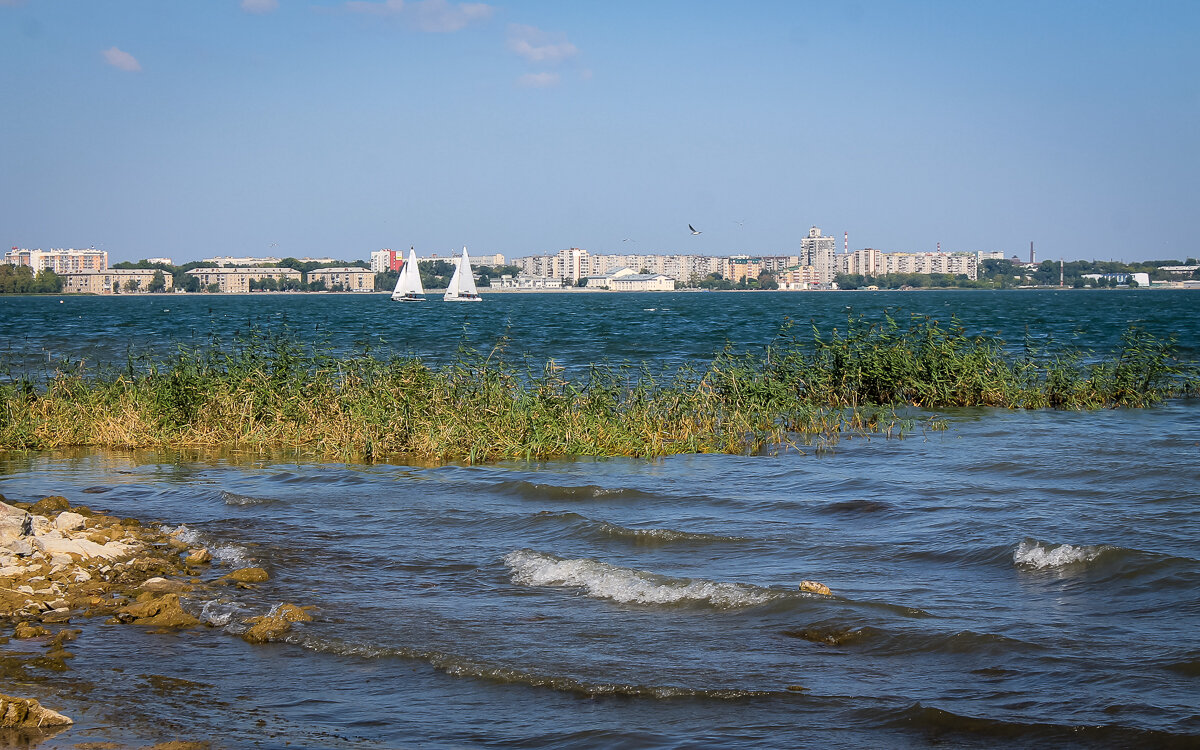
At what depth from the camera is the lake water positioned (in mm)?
5816

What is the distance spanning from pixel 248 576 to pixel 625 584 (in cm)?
306

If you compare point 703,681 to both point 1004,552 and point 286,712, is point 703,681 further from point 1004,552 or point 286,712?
point 1004,552

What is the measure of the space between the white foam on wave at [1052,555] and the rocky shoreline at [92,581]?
6.00 m

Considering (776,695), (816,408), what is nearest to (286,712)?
(776,695)

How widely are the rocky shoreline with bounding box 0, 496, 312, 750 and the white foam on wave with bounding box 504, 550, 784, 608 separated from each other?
2.05 metres

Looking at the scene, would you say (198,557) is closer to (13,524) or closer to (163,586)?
(163,586)

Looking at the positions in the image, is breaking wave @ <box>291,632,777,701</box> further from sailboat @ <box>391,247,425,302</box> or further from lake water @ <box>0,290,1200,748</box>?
sailboat @ <box>391,247,425,302</box>

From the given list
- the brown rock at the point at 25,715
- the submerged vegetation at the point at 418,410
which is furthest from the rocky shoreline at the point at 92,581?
the submerged vegetation at the point at 418,410

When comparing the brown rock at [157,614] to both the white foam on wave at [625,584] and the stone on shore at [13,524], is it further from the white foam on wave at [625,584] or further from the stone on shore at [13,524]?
the white foam on wave at [625,584]

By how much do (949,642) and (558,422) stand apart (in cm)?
879

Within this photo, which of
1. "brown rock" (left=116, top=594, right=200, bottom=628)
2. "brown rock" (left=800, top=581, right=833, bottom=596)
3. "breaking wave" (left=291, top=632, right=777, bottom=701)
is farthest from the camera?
"brown rock" (left=800, top=581, right=833, bottom=596)

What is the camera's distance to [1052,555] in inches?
360

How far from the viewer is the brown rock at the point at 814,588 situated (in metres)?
8.07

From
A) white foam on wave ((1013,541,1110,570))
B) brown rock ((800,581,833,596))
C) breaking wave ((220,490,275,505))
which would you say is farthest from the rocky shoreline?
white foam on wave ((1013,541,1110,570))
